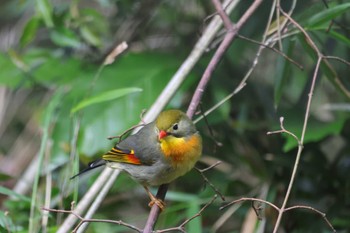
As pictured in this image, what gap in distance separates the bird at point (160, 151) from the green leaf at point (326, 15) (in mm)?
717

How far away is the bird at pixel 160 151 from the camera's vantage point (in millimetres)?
2775

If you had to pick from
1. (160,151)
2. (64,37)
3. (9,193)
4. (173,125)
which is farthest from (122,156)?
(64,37)

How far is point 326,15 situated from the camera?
285cm

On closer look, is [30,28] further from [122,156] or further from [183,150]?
[183,150]

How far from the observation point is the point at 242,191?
12.5 feet

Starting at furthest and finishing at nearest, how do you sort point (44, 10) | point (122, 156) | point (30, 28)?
point (30, 28) < point (44, 10) < point (122, 156)

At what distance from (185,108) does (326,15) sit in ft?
4.53

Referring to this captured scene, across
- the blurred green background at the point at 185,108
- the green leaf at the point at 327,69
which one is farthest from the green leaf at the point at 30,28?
the green leaf at the point at 327,69

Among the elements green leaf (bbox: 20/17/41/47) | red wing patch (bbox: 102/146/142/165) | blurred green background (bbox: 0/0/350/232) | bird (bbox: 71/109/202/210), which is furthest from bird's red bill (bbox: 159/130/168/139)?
green leaf (bbox: 20/17/41/47)

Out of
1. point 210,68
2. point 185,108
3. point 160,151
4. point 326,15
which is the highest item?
point 210,68

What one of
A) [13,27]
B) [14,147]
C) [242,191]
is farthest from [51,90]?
[242,191]

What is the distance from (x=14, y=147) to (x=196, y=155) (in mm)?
2419

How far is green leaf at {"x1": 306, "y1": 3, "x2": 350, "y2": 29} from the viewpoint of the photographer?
2.77 m

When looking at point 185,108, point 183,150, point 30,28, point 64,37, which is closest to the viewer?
point 183,150
